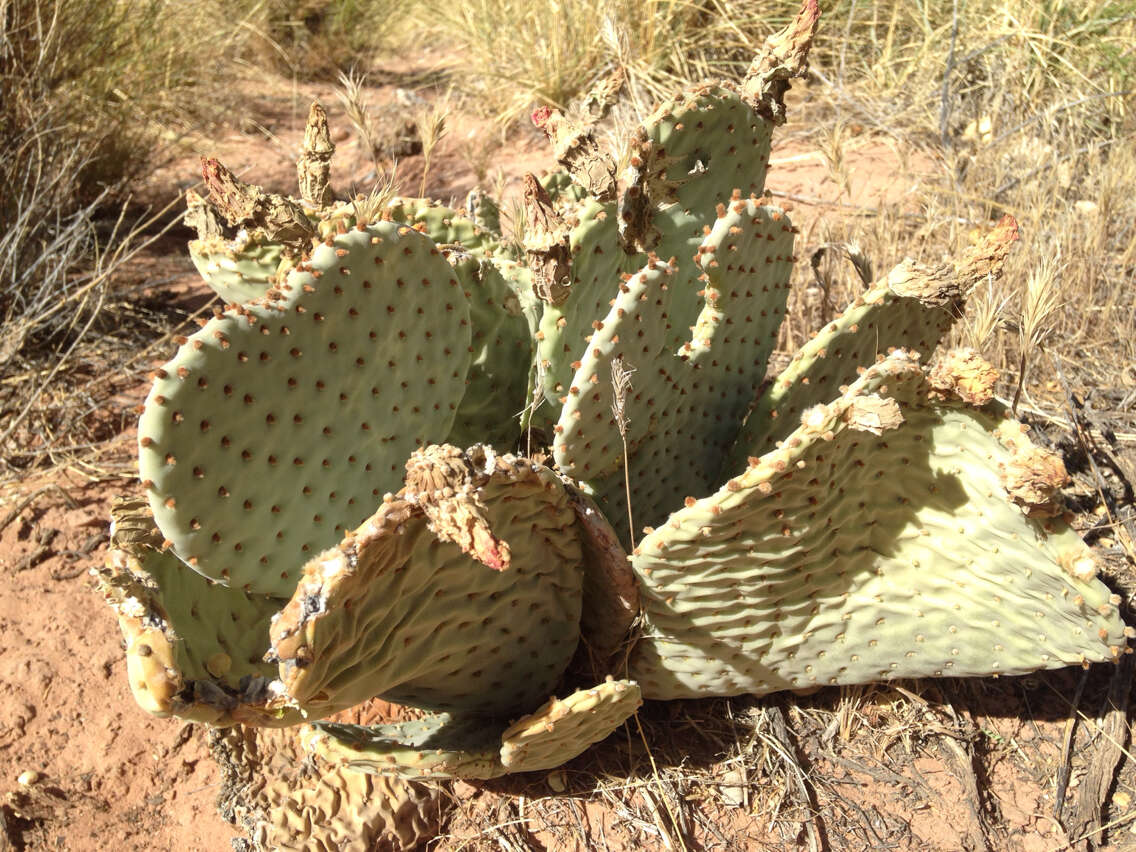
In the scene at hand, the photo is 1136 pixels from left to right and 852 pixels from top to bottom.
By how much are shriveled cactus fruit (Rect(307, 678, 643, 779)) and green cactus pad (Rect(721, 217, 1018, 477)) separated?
2.21ft

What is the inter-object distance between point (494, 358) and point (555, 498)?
66 centimetres

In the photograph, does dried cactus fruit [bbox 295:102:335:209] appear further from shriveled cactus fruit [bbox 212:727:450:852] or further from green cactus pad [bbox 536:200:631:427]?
shriveled cactus fruit [bbox 212:727:450:852]

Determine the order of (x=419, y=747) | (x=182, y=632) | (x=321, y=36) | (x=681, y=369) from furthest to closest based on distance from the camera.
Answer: (x=321, y=36) → (x=681, y=369) → (x=419, y=747) → (x=182, y=632)

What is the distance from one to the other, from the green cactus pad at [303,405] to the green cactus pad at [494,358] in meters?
0.23

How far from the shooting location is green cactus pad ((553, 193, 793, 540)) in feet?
5.27

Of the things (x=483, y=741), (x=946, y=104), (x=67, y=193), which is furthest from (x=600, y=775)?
(x=946, y=104)

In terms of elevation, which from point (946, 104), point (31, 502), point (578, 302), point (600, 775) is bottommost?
point (31, 502)

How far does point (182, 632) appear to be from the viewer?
5.00 feet

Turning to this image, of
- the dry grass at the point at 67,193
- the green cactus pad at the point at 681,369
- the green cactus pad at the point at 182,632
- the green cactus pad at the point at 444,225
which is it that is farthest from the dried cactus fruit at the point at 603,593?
the dry grass at the point at 67,193

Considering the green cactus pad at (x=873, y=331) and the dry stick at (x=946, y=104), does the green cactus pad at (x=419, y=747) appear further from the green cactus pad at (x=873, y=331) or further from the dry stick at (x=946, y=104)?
the dry stick at (x=946, y=104)

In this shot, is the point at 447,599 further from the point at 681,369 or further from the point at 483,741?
the point at 681,369

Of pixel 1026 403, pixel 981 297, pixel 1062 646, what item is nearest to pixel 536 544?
pixel 1062 646

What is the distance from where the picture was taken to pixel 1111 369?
9.36ft

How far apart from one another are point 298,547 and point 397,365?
0.39 metres
